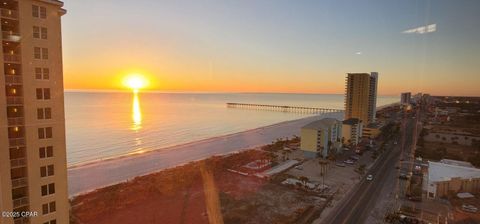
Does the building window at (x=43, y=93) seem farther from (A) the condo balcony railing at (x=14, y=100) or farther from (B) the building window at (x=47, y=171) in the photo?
(B) the building window at (x=47, y=171)

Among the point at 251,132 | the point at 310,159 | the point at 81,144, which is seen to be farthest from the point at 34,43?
the point at 251,132

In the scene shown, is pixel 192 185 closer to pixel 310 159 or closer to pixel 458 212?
pixel 310 159

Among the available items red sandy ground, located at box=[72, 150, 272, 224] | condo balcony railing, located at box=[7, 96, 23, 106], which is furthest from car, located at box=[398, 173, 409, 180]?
condo balcony railing, located at box=[7, 96, 23, 106]

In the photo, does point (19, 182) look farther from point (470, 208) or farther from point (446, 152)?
point (446, 152)

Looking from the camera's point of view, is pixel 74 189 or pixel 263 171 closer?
pixel 74 189

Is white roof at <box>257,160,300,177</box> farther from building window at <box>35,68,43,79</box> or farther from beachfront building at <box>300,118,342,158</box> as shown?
building window at <box>35,68,43,79</box>

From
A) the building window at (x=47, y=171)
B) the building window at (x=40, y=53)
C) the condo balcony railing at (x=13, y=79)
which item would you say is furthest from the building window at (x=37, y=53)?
the building window at (x=47, y=171)

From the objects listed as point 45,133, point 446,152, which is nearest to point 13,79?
point 45,133
